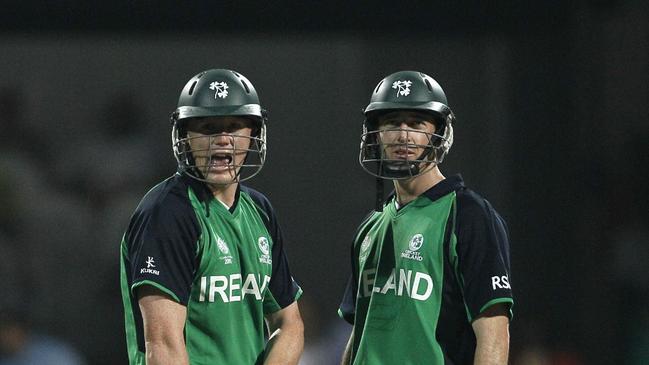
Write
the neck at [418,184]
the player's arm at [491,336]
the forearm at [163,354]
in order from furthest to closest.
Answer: the neck at [418,184] < the player's arm at [491,336] < the forearm at [163,354]

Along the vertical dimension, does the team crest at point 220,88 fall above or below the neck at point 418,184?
above

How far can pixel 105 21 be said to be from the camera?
9.14 m

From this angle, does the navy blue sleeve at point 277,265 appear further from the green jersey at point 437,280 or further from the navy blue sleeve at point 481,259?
the navy blue sleeve at point 481,259

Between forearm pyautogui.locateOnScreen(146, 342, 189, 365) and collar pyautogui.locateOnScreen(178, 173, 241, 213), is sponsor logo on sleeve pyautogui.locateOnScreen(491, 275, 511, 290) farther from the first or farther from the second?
forearm pyautogui.locateOnScreen(146, 342, 189, 365)

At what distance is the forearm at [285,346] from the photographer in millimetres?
4500

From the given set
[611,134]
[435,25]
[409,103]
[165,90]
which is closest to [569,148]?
[611,134]

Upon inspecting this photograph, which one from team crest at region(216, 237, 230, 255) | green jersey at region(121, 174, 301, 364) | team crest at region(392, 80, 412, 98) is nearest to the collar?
green jersey at region(121, 174, 301, 364)

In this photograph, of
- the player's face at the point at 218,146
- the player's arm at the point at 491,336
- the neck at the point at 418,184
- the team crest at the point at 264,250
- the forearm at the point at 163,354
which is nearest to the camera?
the forearm at the point at 163,354

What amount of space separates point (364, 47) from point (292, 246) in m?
1.48

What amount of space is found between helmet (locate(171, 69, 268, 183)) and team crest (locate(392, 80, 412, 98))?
18.8 inches

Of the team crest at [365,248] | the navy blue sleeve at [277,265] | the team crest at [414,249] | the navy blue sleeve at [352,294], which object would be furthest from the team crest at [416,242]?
the navy blue sleeve at [277,265]

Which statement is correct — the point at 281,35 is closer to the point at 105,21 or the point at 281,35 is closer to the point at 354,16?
the point at 354,16

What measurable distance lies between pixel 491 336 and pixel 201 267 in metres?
0.96

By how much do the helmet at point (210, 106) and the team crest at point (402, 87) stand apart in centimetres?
48
